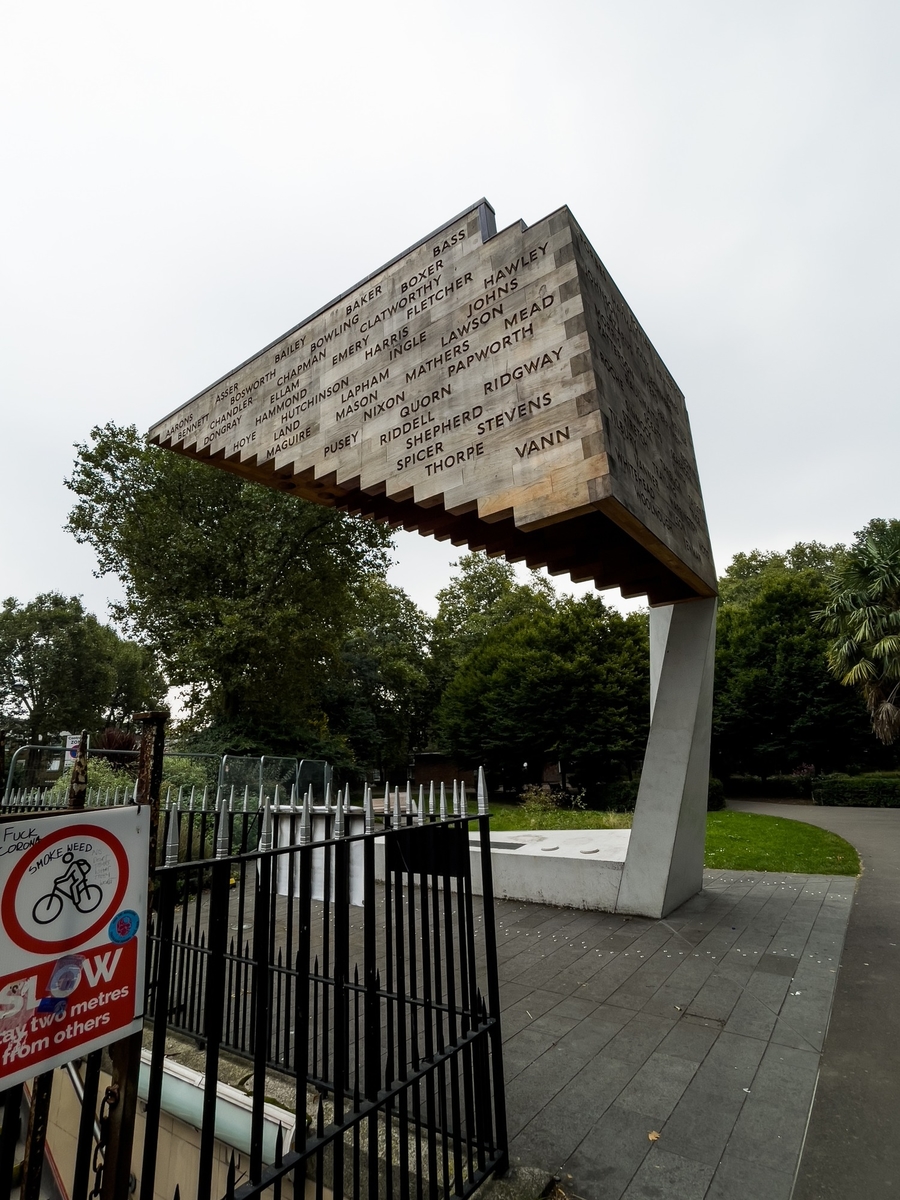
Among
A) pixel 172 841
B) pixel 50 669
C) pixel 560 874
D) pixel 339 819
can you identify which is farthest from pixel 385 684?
pixel 172 841

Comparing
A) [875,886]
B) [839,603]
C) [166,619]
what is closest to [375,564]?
[166,619]

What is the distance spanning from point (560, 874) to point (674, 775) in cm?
181

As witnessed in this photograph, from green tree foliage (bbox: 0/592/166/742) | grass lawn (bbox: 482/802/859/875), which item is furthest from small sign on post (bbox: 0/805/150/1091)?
green tree foliage (bbox: 0/592/166/742)

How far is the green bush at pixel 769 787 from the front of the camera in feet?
83.0

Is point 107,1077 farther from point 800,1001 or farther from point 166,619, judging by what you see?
point 166,619

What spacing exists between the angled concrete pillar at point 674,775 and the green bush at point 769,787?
2126 centimetres

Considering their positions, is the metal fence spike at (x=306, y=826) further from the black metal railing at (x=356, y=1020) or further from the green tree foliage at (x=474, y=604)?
the green tree foliage at (x=474, y=604)

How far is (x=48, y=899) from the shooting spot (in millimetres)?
1388

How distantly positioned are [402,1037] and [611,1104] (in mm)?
1649

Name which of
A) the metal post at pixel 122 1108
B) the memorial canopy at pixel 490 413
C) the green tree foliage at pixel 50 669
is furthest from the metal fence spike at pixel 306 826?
the green tree foliage at pixel 50 669

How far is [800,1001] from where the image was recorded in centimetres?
446

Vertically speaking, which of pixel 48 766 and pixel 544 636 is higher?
pixel 544 636

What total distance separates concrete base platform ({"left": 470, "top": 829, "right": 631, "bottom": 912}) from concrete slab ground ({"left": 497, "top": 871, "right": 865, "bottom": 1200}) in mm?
303

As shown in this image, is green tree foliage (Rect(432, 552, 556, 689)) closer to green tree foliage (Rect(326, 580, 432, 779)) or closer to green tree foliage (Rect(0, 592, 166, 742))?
green tree foliage (Rect(326, 580, 432, 779))
